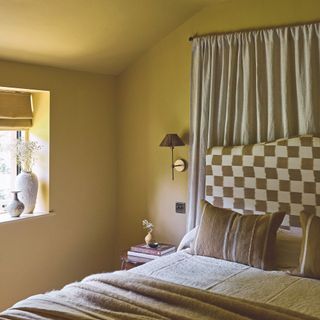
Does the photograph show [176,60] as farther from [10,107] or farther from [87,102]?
[10,107]

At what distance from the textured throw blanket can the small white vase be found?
133 centimetres

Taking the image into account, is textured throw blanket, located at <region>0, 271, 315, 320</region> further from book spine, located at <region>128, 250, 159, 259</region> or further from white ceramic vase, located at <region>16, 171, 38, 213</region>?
white ceramic vase, located at <region>16, 171, 38, 213</region>

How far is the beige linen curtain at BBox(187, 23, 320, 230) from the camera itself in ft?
12.0

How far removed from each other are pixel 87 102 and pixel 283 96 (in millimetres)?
1739

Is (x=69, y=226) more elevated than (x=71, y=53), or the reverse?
(x=71, y=53)

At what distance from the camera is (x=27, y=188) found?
4.06 m

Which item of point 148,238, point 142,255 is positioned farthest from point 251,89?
point 142,255

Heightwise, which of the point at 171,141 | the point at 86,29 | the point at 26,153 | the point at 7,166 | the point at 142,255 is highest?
the point at 86,29

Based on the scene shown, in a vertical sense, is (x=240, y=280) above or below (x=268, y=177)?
below

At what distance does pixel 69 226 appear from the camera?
437 centimetres

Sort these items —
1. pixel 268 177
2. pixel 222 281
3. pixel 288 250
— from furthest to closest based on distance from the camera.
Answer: pixel 268 177, pixel 288 250, pixel 222 281

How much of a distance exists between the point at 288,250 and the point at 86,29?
7.09ft

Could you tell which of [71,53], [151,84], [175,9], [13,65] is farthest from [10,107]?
[175,9]

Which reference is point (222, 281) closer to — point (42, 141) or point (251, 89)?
point (251, 89)
